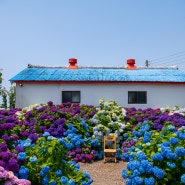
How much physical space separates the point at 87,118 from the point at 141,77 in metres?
5.84

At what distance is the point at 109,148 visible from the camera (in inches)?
444

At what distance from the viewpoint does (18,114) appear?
43.1 ft

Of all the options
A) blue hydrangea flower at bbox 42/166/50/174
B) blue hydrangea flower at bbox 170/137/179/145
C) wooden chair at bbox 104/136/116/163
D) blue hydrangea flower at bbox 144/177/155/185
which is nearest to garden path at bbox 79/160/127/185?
wooden chair at bbox 104/136/116/163

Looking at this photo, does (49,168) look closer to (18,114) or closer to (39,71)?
(18,114)

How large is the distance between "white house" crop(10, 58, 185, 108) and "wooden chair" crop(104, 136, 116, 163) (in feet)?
18.7

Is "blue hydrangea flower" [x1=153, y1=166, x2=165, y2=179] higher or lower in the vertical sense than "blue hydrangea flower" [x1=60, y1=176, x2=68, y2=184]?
higher

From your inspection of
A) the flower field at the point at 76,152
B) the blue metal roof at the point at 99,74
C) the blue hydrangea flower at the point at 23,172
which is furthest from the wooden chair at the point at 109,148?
the blue metal roof at the point at 99,74

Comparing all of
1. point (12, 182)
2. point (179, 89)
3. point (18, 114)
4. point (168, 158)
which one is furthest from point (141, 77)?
point (12, 182)

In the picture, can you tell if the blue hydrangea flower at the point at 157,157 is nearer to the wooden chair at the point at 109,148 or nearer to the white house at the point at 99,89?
the wooden chair at the point at 109,148

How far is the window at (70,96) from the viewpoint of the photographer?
1697 cm

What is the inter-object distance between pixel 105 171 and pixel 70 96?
8281 millimetres

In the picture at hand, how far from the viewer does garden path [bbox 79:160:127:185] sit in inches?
318

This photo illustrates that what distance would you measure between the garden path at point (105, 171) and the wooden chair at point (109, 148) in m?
0.24

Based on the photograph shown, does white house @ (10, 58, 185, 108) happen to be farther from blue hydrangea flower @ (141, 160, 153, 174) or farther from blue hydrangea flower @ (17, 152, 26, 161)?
blue hydrangea flower @ (17, 152, 26, 161)
